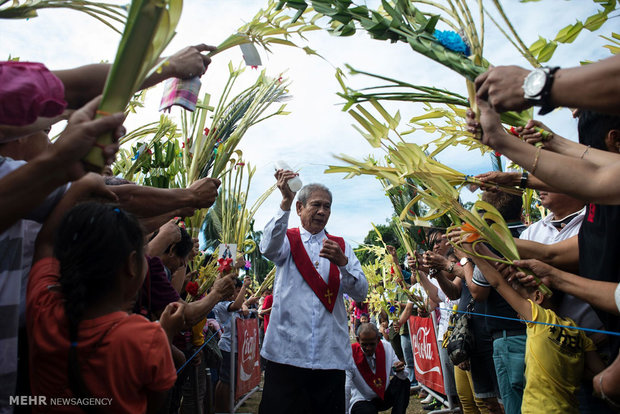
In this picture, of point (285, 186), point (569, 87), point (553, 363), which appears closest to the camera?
point (569, 87)

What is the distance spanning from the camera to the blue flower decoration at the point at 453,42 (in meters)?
1.80

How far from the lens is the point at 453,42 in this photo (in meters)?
1.80

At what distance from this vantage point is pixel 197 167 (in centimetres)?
338

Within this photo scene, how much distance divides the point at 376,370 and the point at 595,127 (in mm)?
Result: 3608

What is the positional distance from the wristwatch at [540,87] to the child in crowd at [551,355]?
41.8 inches

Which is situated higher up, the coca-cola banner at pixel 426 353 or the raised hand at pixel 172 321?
the raised hand at pixel 172 321

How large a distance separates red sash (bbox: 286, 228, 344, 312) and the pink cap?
2.61 metres

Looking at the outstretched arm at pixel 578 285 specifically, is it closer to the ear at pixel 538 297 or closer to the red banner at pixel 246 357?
the ear at pixel 538 297

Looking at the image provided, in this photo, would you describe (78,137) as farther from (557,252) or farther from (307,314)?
(307,314)

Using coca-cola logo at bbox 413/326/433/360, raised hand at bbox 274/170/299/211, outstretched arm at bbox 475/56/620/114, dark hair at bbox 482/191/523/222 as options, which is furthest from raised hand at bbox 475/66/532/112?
coca-cola logo at bbox 413/326/433/360

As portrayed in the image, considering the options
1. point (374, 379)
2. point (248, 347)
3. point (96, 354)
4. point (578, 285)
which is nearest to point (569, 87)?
point (578, 285)

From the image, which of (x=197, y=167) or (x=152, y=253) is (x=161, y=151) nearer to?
(x=197, y=167)

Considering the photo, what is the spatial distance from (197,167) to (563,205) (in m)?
2.51

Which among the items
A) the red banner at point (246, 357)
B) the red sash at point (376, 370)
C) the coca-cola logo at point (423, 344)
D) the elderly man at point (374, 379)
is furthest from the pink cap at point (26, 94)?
the red banner at point (246, 357)
